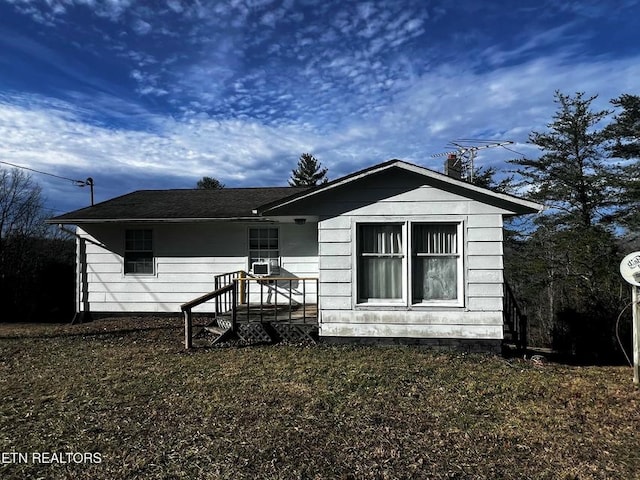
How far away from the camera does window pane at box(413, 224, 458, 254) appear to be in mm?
7930

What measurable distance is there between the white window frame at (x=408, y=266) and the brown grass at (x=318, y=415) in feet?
2.86

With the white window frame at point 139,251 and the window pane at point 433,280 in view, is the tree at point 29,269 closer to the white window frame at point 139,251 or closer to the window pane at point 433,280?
the white window frame at point 139,251

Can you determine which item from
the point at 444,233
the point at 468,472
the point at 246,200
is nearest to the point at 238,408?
the point at 468,472

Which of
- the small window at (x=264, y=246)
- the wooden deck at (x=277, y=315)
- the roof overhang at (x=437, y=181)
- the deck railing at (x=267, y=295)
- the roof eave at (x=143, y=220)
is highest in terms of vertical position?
the roof overhang at (x=437, y=181)

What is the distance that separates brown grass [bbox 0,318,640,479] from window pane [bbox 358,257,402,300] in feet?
3.45

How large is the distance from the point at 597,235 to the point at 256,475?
15.3 metres

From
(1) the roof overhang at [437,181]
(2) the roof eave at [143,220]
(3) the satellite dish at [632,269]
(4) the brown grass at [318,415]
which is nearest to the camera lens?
(4) the brown grass at [318,415]

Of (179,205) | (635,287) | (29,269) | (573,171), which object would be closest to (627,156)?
(573,171)

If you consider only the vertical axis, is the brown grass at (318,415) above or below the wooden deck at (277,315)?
below

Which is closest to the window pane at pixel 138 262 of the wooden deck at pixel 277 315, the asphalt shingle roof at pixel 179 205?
the asphalt shingle roof at pixel 179 205

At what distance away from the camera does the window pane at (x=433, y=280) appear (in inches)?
312

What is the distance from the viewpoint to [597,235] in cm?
1473

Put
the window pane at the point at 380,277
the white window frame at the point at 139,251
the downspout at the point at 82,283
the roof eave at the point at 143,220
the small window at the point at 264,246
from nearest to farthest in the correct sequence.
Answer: the window pane at the point at 380,277 < the roof eave at the point at 143,220 < the small window at the point at 264,246 < the white window frame at the point at 139,251 < the downspout at the point at 82,283

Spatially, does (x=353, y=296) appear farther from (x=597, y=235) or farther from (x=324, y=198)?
(x=597, y=235)
